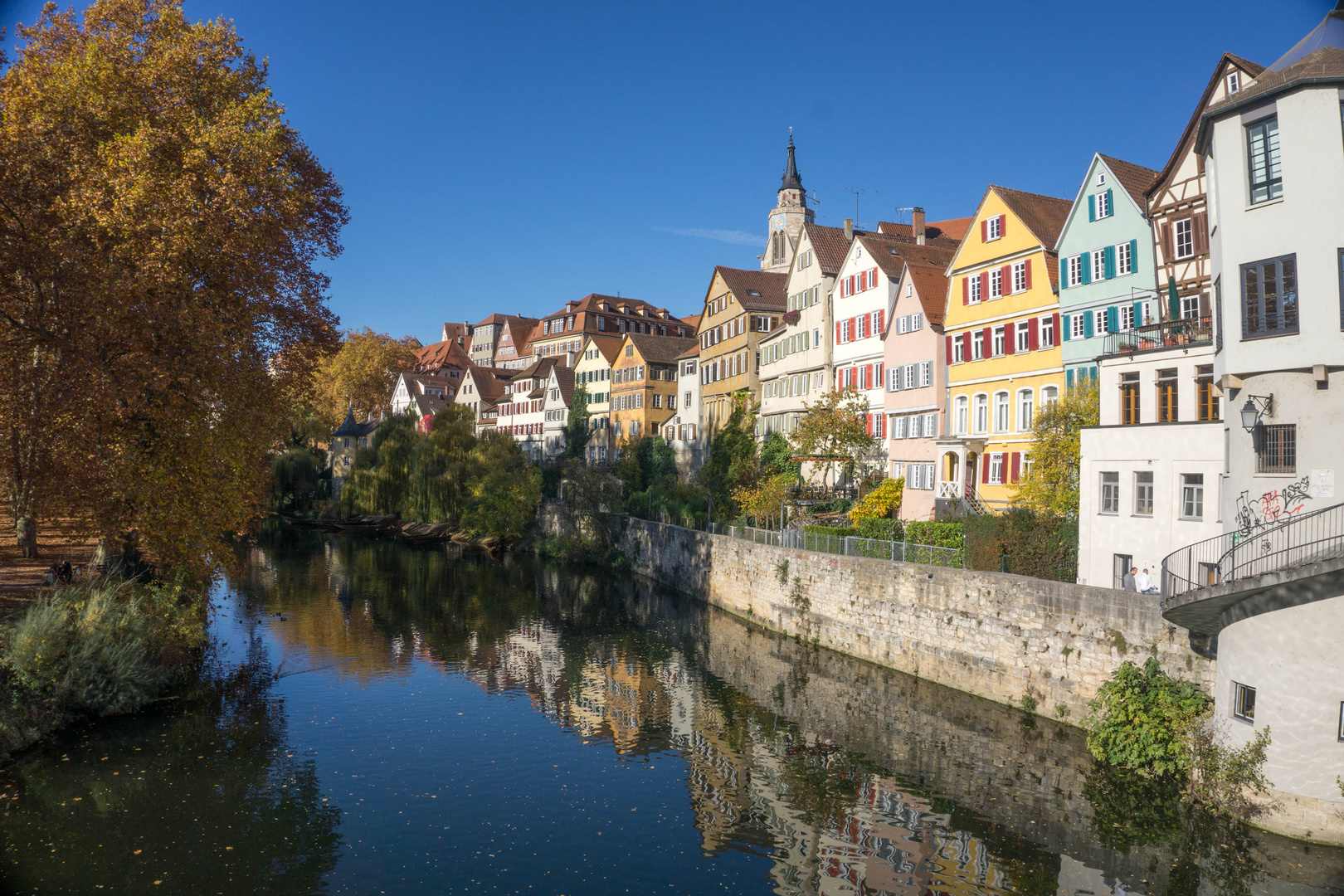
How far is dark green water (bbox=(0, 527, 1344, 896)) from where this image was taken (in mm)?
13055

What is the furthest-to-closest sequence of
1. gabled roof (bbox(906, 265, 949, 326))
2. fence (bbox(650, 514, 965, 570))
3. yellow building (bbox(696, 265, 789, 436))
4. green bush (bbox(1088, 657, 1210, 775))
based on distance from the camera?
yellow building (bbox(696, 265, 789, 436)), gabled roof (bbox(906, 265, 949, 326)), fence (bbox(650, 514, 965, 570)), green bush (bbox(1088, 657, 1210, 775))

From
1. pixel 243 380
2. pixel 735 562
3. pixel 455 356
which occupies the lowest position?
pixel 735 562

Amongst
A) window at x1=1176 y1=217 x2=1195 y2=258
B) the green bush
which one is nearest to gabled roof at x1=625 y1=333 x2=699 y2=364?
window at x1=1176 y1=217 x2=1195 y2=258

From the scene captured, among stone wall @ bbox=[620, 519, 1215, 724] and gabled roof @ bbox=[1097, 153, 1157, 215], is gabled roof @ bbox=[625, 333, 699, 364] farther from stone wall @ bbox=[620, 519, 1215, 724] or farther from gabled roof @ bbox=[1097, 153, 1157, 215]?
gabled roof @ bbox=[1097, 153, 1157, 215]

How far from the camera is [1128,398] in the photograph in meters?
21.3

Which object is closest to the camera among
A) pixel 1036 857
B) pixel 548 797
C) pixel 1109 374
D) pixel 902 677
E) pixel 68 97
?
pixel 1036 857

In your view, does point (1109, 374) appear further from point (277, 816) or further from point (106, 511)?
point (106, 511)

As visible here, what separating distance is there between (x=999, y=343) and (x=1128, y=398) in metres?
10.4

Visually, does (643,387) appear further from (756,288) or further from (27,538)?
(27,538)

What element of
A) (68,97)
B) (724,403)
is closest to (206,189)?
(68,97)

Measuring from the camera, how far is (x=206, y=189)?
64.5 feet

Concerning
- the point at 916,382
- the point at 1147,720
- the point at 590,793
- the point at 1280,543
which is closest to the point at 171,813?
the point at 590,793

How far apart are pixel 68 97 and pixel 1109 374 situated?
23524 mm

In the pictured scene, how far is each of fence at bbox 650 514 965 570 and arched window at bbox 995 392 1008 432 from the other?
23.0ft
